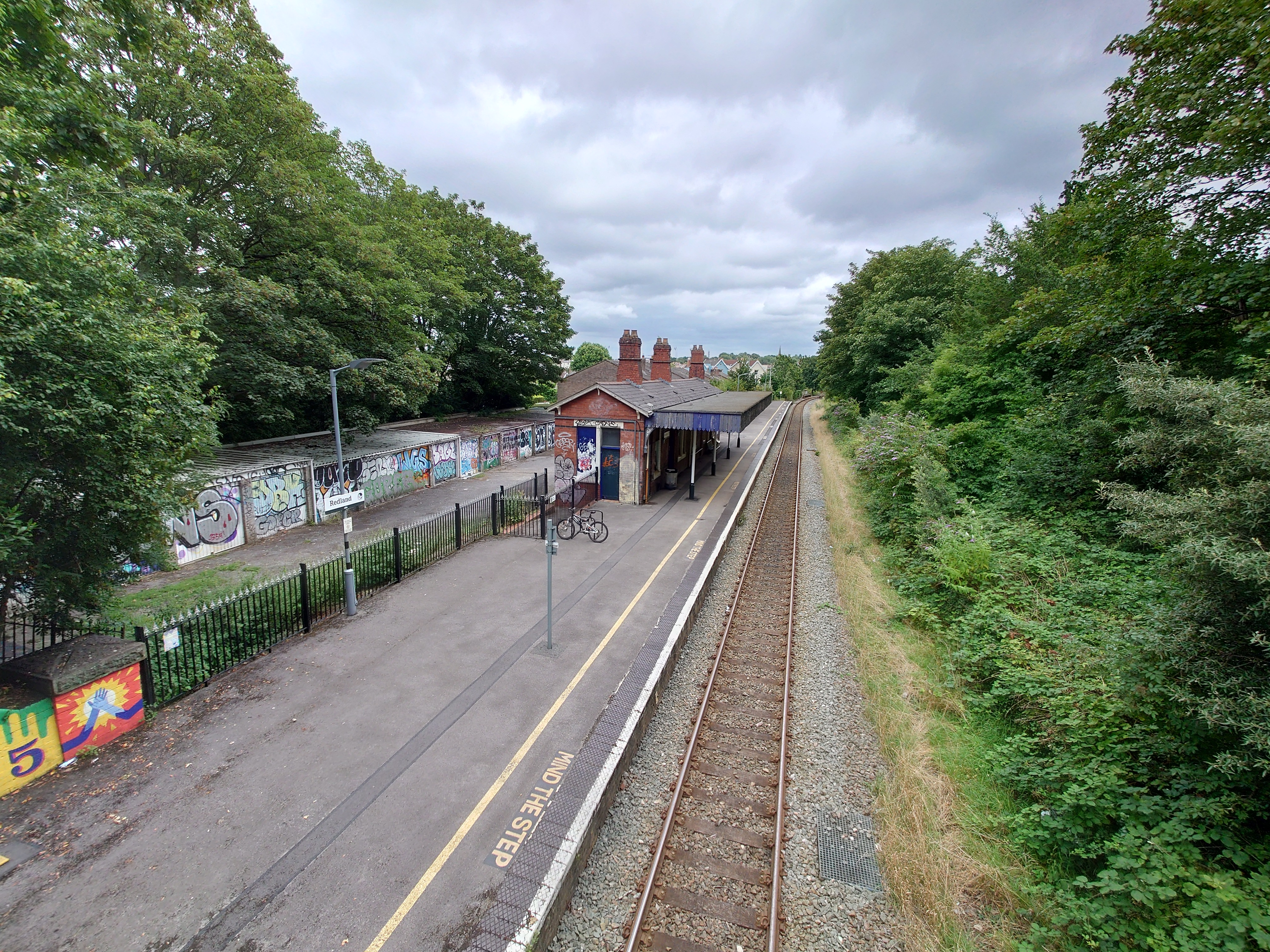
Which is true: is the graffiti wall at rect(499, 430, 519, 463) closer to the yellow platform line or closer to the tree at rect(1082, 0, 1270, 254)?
the yellow platform line

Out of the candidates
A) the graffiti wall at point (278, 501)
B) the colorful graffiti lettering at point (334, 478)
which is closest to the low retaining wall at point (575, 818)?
the colorful graffiti lettering at point (334, 478)

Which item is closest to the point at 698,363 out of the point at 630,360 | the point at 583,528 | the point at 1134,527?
the point at 630,360

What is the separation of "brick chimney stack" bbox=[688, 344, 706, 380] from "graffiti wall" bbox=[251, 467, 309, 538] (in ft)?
101

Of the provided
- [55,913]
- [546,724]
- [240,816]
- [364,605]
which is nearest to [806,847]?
[546,724]

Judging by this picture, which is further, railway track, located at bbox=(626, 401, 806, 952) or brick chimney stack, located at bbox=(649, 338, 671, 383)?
brick chimney stack, located at bbox=(649, 338, 671, 383)

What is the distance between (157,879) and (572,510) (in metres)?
11.9

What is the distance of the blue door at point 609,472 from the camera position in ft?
66.4

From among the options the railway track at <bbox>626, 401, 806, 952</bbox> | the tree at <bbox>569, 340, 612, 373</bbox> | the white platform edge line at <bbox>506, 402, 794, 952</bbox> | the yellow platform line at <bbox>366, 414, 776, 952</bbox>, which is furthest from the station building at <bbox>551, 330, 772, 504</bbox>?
the tree at <bbox>569, 340, 612, 373</bbox>

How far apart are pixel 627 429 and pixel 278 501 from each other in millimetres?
11639

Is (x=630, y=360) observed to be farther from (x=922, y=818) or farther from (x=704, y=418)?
(x=922, y=818)

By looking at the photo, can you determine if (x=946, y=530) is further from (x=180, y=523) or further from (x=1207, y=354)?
(x=180, y=523)

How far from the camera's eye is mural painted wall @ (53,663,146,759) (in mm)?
6352

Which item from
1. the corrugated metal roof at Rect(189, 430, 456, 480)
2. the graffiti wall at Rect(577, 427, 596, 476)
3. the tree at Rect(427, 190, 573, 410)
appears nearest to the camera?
the corrugated metal roof at Rect(189, 430, 456, 480)

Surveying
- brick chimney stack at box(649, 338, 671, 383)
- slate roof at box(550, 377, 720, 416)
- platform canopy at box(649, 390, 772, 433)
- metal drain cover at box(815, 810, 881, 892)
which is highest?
brick chimney stack at box(649, 338, 671, 383)
